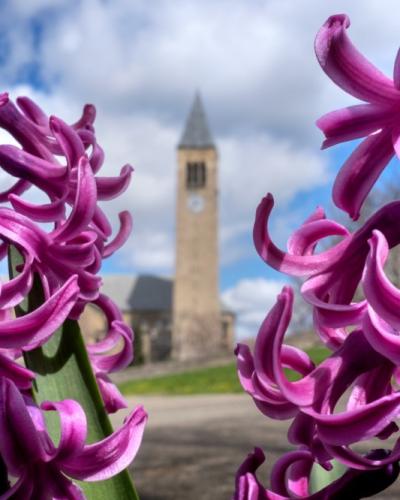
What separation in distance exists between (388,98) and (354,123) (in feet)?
0.05

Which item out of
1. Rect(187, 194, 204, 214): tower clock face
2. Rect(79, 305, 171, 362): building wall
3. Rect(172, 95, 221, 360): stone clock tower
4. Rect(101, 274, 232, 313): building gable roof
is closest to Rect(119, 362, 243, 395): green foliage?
Rect(172, 95, 221, 360): stone clock tower

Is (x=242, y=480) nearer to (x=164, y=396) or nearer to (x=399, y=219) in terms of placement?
(x=399, y=219)

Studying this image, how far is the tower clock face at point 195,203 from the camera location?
35.5 metres

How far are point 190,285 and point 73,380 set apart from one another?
33450mm

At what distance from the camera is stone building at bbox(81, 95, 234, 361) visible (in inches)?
1304

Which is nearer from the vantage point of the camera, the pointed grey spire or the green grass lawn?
the green grass lawn

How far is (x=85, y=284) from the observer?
375mm

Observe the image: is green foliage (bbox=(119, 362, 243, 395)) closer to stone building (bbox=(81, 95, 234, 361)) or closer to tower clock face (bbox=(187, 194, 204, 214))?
stone building (bbox=(81, 95, 234, 361))

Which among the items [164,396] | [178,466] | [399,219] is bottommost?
[164,396]

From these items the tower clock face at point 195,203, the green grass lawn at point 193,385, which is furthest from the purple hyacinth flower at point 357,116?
the tower clock face at point 195,203

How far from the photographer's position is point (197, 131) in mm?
37406

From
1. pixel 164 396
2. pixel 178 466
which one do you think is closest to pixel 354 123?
pixel 178 466

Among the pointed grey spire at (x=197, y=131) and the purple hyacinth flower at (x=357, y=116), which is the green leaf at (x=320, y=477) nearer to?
the purple hyacinth flower at (x=357, y=116)

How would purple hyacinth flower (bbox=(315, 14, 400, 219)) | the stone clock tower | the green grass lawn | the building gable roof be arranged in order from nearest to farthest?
purple hyacinth flower (bbox=(315, 14, 400, 219)) < the green grass lawn < the stone clock tower < the building gable roof
